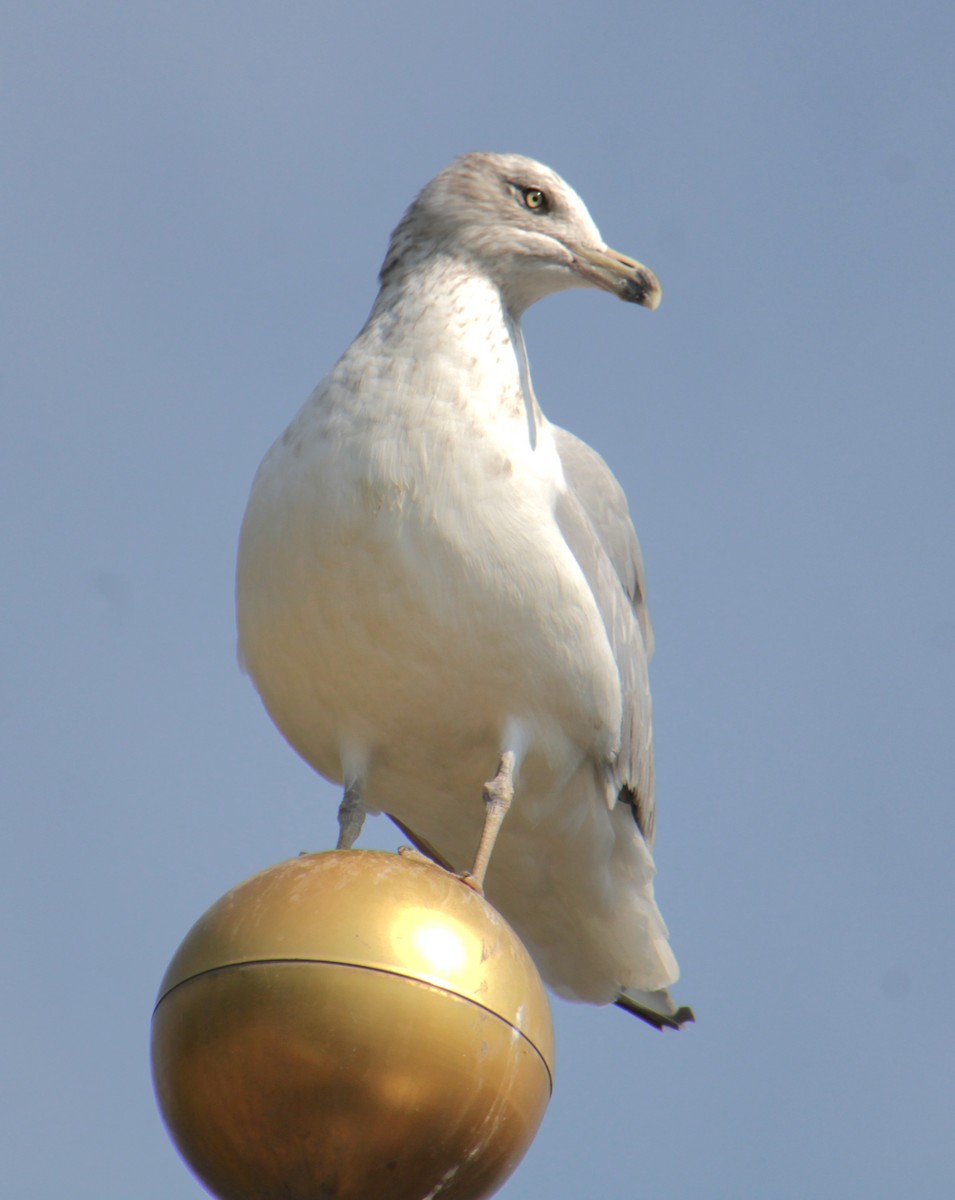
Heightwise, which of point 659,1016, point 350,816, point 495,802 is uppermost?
point 495,802

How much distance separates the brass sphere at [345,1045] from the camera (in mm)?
3973

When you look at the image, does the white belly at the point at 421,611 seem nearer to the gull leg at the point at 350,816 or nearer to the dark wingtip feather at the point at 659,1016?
the gull leg at the point at 350,816

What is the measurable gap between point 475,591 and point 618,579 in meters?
1.18

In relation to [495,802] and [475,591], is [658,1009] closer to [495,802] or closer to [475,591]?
[495,802]

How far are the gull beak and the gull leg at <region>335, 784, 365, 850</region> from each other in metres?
2.01

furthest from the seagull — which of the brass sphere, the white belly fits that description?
the brass sphere

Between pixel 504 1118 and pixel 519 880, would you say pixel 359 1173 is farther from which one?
pixel 519 880

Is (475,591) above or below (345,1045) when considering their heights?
above

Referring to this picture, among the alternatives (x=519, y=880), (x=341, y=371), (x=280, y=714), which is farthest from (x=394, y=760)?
(x=341, y=371)

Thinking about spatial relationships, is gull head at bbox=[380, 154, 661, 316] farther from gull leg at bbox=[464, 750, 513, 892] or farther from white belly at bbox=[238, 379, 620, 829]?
gull leg at bbox=[464, 750, 513, 892]

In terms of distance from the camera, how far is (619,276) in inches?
260

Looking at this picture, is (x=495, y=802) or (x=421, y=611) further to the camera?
(x=495, y=802)

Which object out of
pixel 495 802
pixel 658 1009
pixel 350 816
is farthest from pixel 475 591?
pixel 658 1009

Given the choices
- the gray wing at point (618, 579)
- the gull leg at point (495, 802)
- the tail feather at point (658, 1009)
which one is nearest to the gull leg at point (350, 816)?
the gull leg at point (495, 802)
